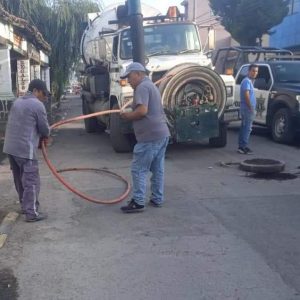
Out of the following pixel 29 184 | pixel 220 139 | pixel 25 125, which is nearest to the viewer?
pixel 25 125

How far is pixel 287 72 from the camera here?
43.8ft

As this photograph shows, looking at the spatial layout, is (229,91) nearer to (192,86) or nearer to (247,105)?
(247,105)

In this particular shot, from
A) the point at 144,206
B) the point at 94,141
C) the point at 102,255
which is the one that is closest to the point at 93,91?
the point at 94,141

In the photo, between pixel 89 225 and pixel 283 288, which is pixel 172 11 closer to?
pixel 89 225

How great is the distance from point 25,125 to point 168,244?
2.20 meters

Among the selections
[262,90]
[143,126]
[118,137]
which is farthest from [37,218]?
[262,90]

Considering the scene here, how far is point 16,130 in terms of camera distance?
6039mm

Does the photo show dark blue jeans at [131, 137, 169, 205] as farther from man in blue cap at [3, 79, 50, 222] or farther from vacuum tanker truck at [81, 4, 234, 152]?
vacuum tanker truck at [81, 4, 234, 152]

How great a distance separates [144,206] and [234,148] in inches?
220

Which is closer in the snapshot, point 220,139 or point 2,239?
point 2,239

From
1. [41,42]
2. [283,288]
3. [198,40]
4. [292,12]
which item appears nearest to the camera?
[283,288]

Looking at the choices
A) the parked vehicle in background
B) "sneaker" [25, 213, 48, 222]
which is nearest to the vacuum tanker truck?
the parked vehicle in background

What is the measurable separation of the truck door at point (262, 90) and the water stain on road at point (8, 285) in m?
9.77

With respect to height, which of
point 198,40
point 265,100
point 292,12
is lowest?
point 265,100
